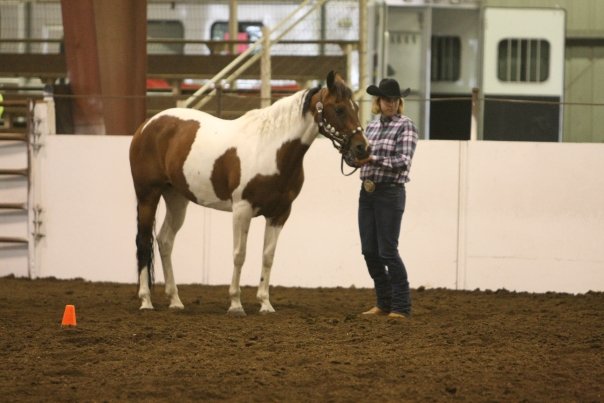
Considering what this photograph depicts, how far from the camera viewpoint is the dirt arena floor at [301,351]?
211 inches

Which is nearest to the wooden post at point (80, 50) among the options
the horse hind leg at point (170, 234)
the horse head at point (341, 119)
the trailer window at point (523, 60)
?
the horse hind leg at point (170, 234)

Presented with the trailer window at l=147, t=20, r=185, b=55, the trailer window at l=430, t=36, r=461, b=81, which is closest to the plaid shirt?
the trailer window at l=430, t=36, r=461, b=81

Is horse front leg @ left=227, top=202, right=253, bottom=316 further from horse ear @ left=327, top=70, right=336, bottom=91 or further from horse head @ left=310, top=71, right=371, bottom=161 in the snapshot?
horse ear @ left=327, top=70, right=336, bottom=91

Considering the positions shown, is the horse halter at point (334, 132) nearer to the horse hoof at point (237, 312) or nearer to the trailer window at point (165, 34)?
the horse hoof at point (237, 312)

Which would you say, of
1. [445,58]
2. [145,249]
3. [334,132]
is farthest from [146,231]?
[445,58]

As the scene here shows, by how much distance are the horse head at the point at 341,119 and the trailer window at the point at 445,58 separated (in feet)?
26.4

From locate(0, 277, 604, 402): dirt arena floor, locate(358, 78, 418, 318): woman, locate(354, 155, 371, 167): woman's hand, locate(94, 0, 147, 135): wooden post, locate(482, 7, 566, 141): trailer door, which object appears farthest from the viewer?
locate(482, 7, 566, 141): trailer door

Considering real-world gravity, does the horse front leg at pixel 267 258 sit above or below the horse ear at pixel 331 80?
below

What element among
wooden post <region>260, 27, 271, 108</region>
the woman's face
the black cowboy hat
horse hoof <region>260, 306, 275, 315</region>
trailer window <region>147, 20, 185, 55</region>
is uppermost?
trailer window <region>147, 20, 185, 55</region>

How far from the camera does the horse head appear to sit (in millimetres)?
7801

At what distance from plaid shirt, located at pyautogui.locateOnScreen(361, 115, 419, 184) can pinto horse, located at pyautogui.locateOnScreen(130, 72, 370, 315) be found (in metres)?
0.15

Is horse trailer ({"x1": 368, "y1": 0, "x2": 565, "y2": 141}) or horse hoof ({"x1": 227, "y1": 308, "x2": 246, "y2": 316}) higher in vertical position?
horse trailer ({"x1": 368, "y1": 0, "x2": 565, "y2": 141})

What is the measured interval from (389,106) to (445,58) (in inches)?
323

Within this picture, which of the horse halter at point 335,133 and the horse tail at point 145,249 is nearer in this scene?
the horse halter at point 335,133
